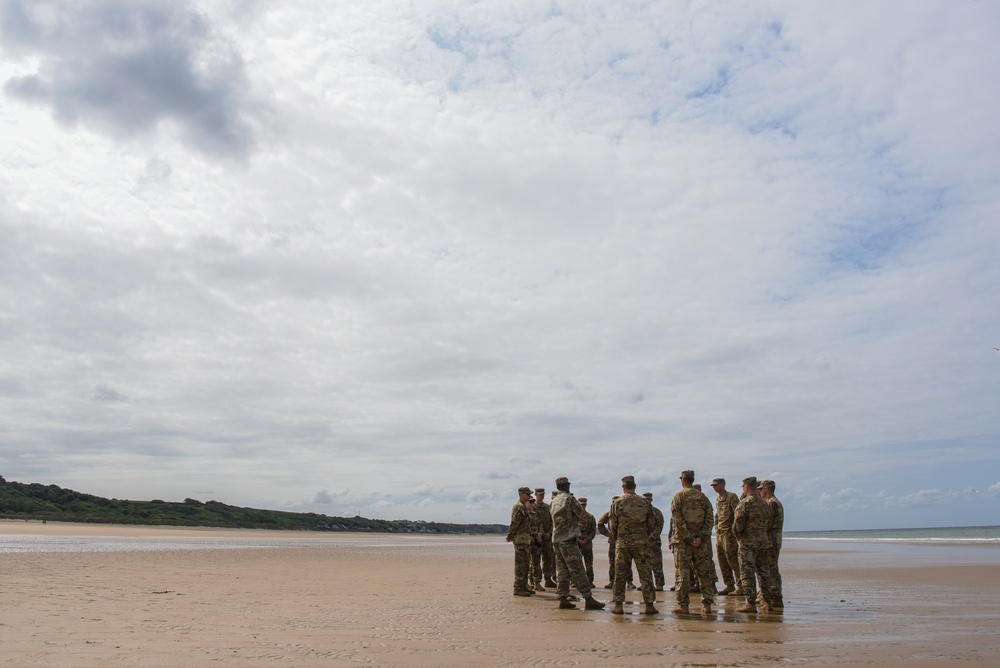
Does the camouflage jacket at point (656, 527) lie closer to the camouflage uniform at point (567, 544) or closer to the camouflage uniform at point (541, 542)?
the camouflage uniform at point (567, 544)

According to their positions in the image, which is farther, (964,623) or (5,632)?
(964,623)

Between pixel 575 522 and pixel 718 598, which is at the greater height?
pixel 575 522

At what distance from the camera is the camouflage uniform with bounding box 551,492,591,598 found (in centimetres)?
1198

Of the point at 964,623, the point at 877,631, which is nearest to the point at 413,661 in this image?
the point at 877,631

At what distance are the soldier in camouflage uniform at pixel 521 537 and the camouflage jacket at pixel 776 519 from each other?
14.7 ft

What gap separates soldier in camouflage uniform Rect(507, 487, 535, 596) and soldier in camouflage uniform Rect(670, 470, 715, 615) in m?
3.31

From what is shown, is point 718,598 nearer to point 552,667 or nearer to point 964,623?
point 964,623

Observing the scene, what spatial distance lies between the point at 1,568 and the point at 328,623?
11629mm

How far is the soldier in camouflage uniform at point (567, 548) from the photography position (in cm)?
1195

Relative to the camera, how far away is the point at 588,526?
47.9ft

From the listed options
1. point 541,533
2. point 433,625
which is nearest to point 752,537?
point 541,533

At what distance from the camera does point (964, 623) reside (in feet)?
33.4

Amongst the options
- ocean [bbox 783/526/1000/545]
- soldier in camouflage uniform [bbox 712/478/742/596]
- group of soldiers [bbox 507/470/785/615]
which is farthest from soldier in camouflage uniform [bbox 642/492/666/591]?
ocean [bbox 783/526/1000/545]

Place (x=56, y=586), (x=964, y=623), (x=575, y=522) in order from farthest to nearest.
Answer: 1. (x=56, y=586)
2. (x=575, y=522)
3. (x=964, y=623)
